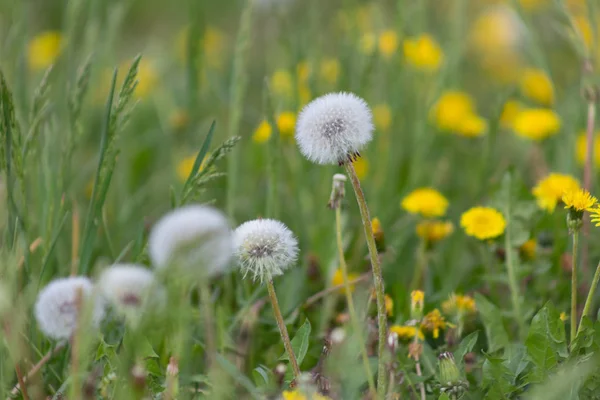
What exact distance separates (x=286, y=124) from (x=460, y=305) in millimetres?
948

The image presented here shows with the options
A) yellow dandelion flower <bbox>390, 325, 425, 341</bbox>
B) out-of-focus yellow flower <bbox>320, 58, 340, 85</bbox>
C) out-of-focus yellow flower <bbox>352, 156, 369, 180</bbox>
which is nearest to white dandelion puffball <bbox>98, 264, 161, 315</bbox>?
yellow dandelion flower <bbox>390, 325, 425, 341</bbox>

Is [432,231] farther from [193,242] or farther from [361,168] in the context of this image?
[193,242]

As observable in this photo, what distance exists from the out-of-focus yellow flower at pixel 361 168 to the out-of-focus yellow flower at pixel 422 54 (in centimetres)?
40

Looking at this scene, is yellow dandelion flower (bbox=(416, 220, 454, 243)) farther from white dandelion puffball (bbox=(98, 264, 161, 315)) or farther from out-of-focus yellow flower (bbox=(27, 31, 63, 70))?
out-of-focus yellow flower (bbox=(27, 31, 63, 70))

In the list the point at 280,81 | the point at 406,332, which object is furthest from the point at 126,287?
the point at 280,81

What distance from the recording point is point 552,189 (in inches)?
71.2

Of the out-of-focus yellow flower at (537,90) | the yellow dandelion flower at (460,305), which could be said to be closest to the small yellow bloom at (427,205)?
the yellow dandelion flower at (460,305)

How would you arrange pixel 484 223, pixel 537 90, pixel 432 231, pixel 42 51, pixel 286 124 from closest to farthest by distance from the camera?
1. pixel 484 223
2. pixel 432 231
3. pixel 286 124
4. pixel 537 90
5. pixel 42 51

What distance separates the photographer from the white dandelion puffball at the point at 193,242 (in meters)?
0.90

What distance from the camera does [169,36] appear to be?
15.4 ft

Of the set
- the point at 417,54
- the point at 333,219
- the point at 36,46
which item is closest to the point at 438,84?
the point at 417,54

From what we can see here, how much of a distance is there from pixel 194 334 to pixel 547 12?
348 cm

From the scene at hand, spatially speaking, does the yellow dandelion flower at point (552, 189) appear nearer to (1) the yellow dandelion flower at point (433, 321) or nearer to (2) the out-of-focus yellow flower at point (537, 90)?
(1) the yellow dandelion flower at point (433, 321)

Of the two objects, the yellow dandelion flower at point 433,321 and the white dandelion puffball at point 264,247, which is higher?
the white dandelion puffball at point 264,247
